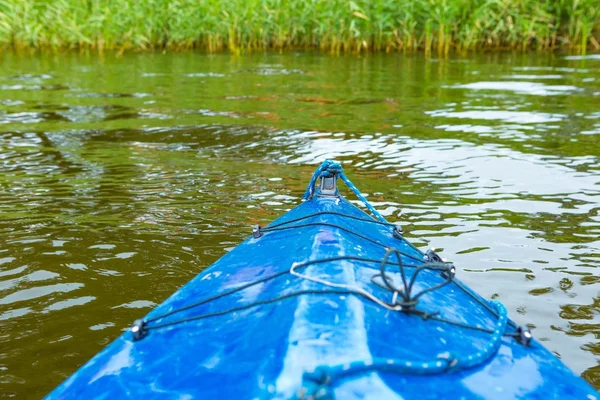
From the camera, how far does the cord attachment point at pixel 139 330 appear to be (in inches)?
80.2

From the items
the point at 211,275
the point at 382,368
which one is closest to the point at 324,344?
the point at 382,368

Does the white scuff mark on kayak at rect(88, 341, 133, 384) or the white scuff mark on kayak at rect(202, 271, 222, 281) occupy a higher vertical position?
the white scuff mark on kayak at rect(202, 271, 222, 281)

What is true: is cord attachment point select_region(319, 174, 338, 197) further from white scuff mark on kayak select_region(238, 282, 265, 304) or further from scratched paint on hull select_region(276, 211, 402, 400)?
scratched paint on hull select_region(276, 211, 402, 400)

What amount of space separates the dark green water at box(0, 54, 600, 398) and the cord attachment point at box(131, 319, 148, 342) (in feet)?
2.53

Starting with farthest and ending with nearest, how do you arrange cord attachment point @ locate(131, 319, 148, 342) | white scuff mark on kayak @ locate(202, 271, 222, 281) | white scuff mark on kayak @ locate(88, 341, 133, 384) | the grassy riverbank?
the grassy riverbank
white scuff mark on kayak @ locate(202, 271, 222, 281)
cord attachment point @ locate(131, 319, 148, 342)
white scuff mark on kayak @ locate(88, 341, 133, 384)

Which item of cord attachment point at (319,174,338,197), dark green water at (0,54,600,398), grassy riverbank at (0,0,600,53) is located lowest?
dark green water at (0,54,600,398)

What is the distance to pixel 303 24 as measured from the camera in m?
15.1

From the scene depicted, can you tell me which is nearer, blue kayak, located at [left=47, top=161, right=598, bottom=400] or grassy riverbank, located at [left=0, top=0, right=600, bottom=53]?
blue kayak, located at [left=47, top=161, right=598, bottom=400]

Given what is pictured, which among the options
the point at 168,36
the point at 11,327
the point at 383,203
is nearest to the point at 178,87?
the point at 168,36

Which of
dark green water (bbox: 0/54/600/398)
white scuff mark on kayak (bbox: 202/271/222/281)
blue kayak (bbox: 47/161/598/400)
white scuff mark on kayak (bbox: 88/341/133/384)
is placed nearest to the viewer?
blue kayak (bbox: 47/161/598/400)

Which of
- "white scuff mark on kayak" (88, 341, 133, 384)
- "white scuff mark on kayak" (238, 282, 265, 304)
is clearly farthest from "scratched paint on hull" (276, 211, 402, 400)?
"white scuff mark on kayak" (88, 341, 133, 384)

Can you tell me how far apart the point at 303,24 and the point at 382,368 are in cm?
1430

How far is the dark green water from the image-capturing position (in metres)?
3.26

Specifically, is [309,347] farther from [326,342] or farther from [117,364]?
[117,364]
